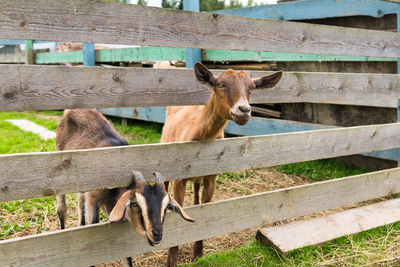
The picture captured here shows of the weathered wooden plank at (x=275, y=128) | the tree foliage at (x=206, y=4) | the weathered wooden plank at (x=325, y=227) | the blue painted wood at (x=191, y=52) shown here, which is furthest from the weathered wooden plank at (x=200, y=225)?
the tree foliage at (x=206, y=4)

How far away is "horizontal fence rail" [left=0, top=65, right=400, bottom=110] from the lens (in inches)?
90.5

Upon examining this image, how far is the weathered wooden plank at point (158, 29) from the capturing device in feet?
7.54

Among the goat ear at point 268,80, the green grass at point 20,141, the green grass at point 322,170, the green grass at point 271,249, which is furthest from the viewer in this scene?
the green grass at point 20,141

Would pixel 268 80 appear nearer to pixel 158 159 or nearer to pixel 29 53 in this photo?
pixel 158 159

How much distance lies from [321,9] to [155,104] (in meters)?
3.96

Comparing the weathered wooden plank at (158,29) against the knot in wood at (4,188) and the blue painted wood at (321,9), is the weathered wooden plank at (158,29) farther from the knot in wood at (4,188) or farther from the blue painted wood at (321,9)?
the blue painted wood at (321,9)

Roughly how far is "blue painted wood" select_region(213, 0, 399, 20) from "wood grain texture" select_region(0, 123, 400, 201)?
7.25 ft

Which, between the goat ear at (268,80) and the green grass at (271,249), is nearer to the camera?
the goat ear at (268,80)

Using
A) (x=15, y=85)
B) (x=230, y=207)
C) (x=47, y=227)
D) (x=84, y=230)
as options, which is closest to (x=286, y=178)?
(x=230, y=207)

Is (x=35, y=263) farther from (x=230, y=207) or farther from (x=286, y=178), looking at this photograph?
(x=286, y=178)

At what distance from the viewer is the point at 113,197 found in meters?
3.15

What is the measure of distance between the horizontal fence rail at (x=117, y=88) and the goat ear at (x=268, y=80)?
27 cm

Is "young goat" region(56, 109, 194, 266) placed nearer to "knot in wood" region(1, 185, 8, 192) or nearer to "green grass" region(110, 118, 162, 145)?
"knot in wood" region(1, 185, 8, 192)

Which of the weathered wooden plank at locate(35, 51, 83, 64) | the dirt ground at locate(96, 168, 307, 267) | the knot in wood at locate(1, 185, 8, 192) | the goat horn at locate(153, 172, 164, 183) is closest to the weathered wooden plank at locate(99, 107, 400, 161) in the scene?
the dirt ground at locate(96, 168, 307, 267)
